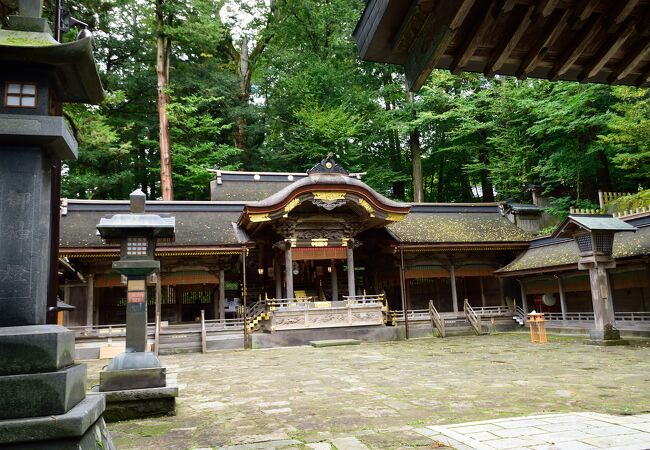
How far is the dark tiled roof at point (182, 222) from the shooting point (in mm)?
17562

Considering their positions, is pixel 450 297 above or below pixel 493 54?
below

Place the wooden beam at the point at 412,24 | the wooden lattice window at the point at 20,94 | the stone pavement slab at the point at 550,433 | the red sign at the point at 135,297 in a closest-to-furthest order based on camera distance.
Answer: the wooden beam at the point at 412,24 → the wooden lattice window at the point at 20,94 → the stone pavement slab at the point at 550,433 → the red sign at the point at 135,297

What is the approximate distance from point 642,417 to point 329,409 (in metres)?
3.76

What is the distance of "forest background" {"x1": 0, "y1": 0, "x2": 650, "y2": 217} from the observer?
24.7 metres

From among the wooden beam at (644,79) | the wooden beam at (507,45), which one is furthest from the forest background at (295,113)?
the wooden beam at (507,45)

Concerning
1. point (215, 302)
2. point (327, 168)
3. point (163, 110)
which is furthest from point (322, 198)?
point (163, 110)

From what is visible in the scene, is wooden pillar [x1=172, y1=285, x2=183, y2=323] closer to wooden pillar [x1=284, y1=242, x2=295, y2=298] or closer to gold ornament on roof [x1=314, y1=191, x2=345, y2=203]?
wooden pillar [x1=284, y1=242, x2=295, y2=298]

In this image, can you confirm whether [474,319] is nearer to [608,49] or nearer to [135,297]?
[135,297]

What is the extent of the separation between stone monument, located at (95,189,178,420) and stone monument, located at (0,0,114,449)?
7.52ft

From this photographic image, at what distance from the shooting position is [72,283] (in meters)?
17.5

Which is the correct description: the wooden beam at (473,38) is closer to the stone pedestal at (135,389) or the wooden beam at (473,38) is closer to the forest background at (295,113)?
the stone pedestal at (135,389)

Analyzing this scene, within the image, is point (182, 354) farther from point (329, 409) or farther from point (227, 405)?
point (329, 409)

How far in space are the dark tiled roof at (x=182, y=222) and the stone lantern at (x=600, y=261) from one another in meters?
11.8

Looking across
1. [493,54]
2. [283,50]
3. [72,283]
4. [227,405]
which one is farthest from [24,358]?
[283,50]
